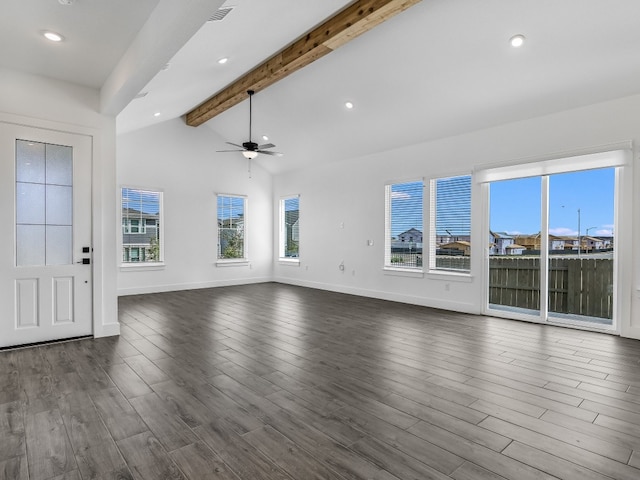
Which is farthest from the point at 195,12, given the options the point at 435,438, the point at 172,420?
the point at 435,438

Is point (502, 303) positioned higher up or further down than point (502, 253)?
further down

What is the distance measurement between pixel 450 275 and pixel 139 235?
643cm

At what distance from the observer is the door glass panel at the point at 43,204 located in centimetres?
401

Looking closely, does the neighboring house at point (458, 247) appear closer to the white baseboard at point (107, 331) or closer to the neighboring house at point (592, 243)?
the neighboring house at point (592, 243)

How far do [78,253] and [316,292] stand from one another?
16.2 feet

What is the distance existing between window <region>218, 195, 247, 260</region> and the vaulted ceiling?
2.90 m

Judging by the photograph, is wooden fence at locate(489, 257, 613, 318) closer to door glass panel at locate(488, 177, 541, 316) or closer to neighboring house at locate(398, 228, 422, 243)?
door glass panel at locate(488, 177, 541, 316)

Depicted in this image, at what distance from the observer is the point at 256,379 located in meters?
3.15

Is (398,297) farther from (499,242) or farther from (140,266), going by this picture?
(140,266)

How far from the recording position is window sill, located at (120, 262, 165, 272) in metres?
7.55

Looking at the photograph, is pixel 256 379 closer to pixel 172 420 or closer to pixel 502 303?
pixel 172 420

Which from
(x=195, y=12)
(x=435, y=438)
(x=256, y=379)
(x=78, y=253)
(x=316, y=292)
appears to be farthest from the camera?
(x=316, y=292)

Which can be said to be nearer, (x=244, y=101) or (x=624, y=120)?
(x=624, y=120)

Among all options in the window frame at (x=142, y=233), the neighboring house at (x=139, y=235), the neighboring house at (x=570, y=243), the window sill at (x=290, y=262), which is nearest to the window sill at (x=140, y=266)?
the window frame at (x=142, y=233)
